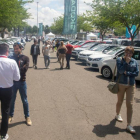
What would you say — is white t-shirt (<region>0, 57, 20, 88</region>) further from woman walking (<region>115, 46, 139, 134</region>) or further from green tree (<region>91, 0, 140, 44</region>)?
green tree (<region>91, 0, 140, 44</region>)

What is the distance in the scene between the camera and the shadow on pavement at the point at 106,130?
15.0 ft

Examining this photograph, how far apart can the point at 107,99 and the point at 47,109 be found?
2.17 metres

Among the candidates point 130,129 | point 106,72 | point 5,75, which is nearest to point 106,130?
point 130,129

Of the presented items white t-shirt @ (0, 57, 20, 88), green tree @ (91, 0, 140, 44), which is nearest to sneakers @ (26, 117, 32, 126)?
white t-shirt @ (0, 57, 20, 88)

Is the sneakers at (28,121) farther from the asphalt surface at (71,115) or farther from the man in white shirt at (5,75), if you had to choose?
the man in white shirt at (5,75)

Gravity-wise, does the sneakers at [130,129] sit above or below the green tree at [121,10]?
below

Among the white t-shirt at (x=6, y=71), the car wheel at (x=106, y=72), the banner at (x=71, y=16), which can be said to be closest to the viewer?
the white t-shirt at (x=6, y=71)

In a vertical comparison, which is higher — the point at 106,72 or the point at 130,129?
the point at 106,72

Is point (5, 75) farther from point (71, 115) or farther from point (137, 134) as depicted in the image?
point (137, 134)

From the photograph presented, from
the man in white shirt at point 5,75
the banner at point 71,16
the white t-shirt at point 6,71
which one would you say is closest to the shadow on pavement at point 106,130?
the man in white shirt at point 5,75

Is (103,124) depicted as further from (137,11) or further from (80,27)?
(80,27)

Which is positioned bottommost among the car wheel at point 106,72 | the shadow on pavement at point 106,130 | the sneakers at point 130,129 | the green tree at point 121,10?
the shadow on pavement at point 106,130

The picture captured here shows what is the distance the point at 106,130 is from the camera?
471 centimetres

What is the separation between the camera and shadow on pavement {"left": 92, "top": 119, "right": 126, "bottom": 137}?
4578mm
